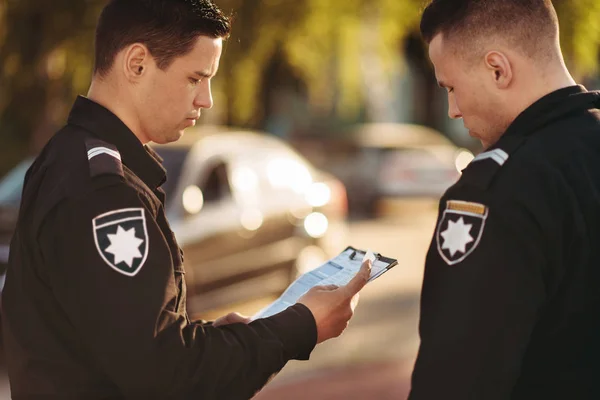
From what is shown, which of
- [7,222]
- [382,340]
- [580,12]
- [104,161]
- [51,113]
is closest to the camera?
[104,161]

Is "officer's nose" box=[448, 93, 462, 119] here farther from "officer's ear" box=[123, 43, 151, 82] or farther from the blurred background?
the blurred background

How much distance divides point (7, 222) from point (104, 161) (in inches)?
184

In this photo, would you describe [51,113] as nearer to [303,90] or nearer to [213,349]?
[213,349]

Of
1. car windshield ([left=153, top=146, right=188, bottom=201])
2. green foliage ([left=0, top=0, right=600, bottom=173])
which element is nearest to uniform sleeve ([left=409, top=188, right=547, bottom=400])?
green foliage ([left=0, top=0, right=600, bottom=173])

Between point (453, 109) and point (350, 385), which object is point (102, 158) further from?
point (350, 385)

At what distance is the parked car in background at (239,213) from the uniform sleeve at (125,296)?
433 cm

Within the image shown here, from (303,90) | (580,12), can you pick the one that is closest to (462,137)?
(303,90)

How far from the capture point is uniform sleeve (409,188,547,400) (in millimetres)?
1723

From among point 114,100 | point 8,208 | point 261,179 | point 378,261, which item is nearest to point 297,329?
point 378,261

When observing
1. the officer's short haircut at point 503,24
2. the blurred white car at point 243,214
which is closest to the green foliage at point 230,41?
the blurred white car at point 243,214

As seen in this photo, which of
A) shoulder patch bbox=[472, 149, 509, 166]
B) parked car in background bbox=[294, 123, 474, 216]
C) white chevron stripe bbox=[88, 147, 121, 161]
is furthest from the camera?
parked car in background bbox=[294, 123, 474, 216]

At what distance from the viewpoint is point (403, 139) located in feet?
53.4

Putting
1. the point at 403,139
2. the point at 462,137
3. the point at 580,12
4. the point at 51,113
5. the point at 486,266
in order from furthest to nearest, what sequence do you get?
the point at 462,137 → the point at 403,139 → the point at 51,113 → the point at 580,12 → the point at 486,266

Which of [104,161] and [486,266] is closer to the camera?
[486,266]
